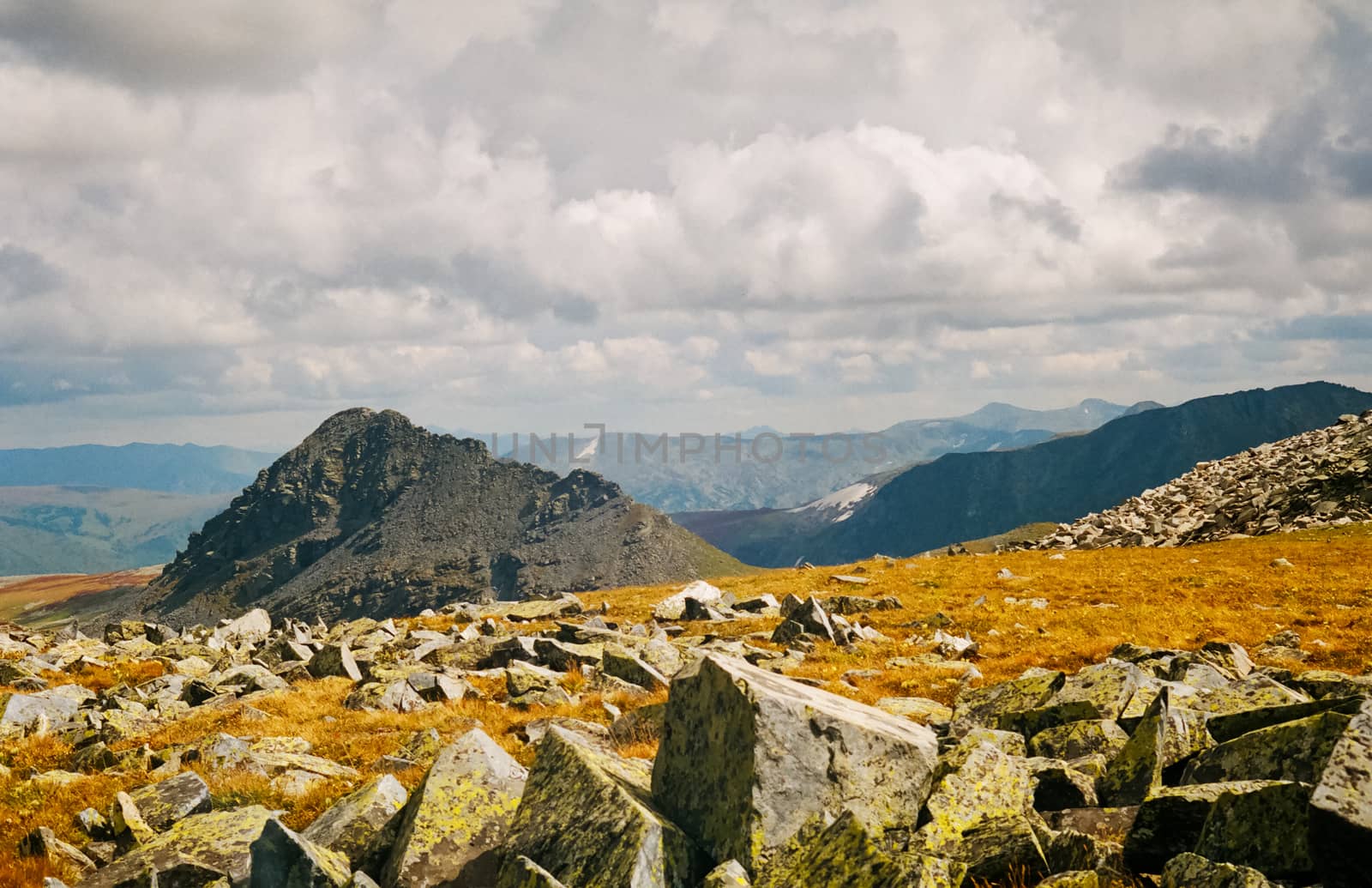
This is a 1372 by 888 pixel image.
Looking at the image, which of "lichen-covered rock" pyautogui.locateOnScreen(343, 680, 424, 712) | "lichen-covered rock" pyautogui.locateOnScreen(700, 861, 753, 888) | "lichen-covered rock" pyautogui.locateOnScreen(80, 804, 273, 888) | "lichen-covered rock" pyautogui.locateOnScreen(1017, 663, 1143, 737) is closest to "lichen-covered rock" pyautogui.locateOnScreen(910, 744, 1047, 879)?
"lichen-covered rock" pyautogui.locateOnScreen(700, 861, 753, 888)

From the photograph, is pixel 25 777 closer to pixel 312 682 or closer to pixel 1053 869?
pixel 312 682

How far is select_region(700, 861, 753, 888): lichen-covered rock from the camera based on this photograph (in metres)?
6.88

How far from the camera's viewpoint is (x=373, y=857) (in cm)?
896

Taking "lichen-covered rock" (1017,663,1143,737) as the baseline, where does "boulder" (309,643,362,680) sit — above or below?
below

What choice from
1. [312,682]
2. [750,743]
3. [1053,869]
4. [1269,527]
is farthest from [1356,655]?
[1269,527]

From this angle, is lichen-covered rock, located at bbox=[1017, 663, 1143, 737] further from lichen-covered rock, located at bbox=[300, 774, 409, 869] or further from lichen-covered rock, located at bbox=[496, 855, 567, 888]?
lichen-covered rock, located at bbox=[300, 774, 409, 869]

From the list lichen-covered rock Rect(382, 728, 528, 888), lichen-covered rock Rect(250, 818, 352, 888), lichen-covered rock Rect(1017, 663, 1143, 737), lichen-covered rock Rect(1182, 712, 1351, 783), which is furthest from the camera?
lichen-covered rock Rect(1017, 663, 1143, 737)

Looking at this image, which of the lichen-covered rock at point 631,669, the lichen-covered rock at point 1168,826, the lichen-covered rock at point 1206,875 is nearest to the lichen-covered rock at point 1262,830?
the lichen-covered rock at point 1168,826

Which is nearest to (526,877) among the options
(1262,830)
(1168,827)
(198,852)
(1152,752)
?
(198,852)

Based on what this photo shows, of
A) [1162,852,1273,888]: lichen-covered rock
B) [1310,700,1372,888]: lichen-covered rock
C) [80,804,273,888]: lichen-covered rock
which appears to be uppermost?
[1310,700,1372,888]: lichen-covered rock

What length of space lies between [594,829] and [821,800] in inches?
93.0

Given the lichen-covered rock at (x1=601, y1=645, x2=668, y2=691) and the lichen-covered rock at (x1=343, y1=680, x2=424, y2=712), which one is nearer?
the lichen-covered rock at (x1=343, y1=680, x2=424, y2=712)

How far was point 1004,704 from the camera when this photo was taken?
12664mm

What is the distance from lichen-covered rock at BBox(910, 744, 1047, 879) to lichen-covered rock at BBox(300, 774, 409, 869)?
628 cm
